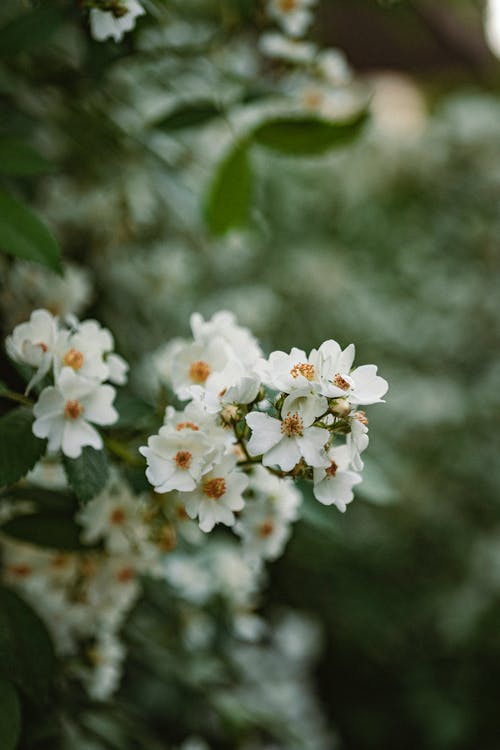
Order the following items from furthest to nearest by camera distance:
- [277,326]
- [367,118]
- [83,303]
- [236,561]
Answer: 1. [277,326]
2. [236,561]
3. [83,303]
4. [367,118]

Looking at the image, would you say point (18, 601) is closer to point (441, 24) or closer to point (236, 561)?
point (236, 561)

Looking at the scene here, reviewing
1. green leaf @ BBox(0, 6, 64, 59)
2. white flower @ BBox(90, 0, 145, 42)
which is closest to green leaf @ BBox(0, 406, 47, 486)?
white flower @ BBox(90, 0, 145, 42)

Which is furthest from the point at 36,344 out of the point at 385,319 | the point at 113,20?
the point at 385,319

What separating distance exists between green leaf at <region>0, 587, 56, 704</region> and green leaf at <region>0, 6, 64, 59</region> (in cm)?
67

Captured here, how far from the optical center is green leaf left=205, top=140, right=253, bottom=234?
3.93 ft

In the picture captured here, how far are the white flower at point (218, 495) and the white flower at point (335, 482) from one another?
0.08 meters

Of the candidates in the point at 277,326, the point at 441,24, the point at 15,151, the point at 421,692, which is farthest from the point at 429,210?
the point at 15,151

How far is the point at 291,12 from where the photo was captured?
3.82 feet

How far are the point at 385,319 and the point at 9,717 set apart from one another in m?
2.37

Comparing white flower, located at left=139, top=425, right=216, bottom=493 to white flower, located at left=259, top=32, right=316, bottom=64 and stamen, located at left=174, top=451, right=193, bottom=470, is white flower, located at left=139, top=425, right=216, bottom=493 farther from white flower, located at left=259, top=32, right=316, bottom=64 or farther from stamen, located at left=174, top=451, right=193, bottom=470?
white flower, located at left=259, top=32, right=316, bottom=64

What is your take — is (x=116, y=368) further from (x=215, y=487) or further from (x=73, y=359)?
(x=215, y=487)

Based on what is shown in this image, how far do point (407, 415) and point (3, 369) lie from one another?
1957mm

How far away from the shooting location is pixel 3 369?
38.5 inches

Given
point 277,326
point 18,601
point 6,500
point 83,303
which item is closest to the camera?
point 18,601
